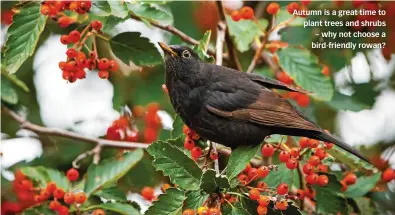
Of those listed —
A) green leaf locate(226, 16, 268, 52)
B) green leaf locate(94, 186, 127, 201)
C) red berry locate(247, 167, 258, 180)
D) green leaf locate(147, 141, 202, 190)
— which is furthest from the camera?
green leaf locate(226, 16, 268, 52)

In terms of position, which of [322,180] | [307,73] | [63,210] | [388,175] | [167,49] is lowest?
[63,210]

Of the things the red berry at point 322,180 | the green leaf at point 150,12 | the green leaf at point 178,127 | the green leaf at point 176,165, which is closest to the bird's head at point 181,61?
Result: the green leaf at point 150,12

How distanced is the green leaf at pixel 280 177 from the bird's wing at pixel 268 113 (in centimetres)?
29

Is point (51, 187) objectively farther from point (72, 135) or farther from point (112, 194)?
point (72, 135)

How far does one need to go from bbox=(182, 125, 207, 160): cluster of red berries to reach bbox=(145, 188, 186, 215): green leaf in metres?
0.36

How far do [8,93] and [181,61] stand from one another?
1.46 m

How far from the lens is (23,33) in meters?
A: 4.20

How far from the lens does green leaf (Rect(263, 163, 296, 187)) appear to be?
4.23 metres

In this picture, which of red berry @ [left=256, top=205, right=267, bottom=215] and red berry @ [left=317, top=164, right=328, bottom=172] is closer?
red berry @ [left=256, top=205, right=267, bottom=215]

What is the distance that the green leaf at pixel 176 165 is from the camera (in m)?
3.56

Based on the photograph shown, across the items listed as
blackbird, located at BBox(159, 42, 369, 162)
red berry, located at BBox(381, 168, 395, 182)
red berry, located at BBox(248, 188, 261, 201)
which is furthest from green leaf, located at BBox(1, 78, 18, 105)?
red berry, located at BBox(381, 168, 395, 182)

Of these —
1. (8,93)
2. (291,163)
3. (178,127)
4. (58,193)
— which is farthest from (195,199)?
(8,93)

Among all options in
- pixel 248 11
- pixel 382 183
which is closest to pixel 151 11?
pixel 248 11

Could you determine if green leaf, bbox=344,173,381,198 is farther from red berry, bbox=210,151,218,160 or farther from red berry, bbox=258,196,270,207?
red berry, bbox=258,196,270,207
